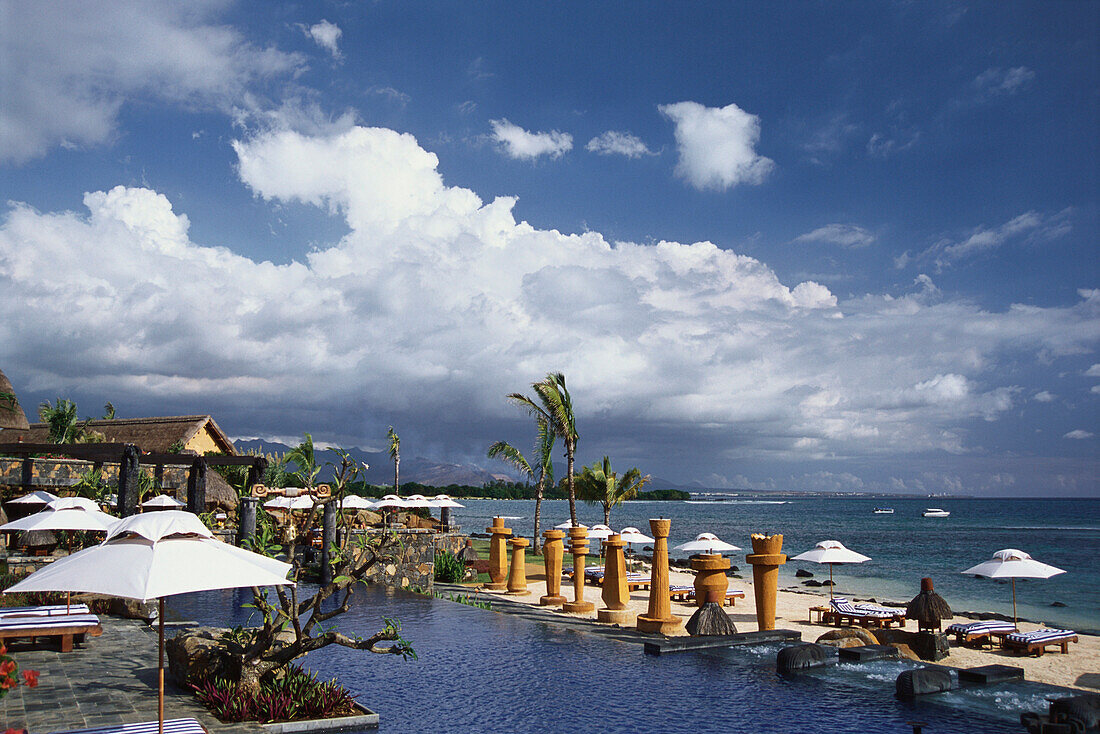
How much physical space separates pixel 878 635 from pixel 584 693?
304 inches

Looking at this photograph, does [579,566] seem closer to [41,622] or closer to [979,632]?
[979,632]

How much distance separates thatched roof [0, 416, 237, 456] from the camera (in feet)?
127

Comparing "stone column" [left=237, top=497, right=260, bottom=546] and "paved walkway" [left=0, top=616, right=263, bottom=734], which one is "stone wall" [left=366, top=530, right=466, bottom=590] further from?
"paved walkway" [left=0, top=616, right=263, bottom=734]

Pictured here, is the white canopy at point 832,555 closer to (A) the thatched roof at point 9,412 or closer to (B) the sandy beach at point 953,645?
(B) the sandy beach at point 953,645

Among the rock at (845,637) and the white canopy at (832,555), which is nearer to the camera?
the rock at (845,637)

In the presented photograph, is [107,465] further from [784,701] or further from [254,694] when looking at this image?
[784,701]

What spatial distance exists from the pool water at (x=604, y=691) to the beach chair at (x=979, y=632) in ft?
18.4

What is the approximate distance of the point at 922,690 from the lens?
941 cm

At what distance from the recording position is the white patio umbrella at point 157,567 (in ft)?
18.8

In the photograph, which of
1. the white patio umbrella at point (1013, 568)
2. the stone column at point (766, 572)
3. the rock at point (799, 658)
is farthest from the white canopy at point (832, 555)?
the rock at point (799, 658)

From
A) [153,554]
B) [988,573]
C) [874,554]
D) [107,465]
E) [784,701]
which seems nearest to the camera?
[153,554]

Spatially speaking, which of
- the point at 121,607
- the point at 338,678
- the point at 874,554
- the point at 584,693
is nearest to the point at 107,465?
the point at 121,607

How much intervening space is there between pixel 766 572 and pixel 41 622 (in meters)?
11.0

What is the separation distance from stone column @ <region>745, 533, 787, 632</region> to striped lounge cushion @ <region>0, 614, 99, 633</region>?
33.6 feet
